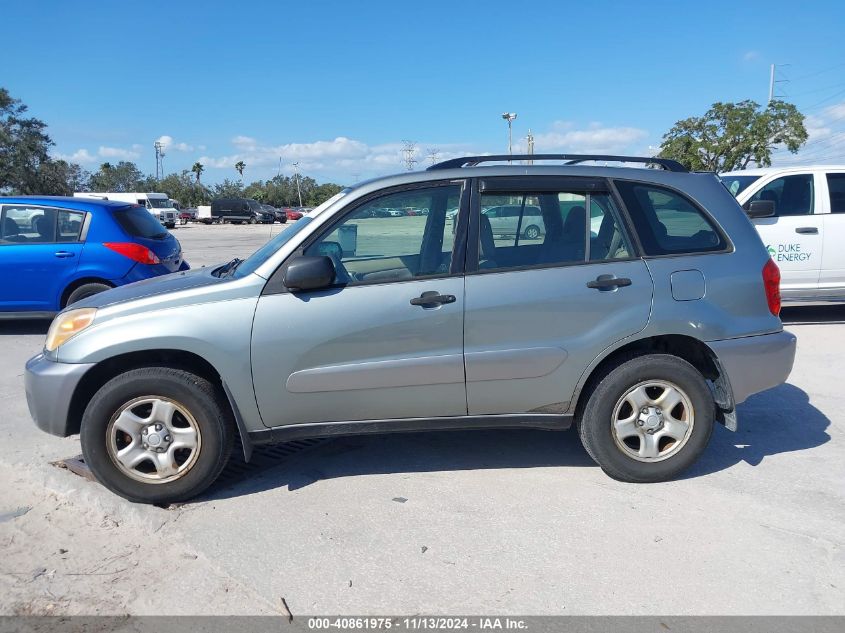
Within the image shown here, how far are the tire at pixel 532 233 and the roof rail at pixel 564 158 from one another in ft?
1.46

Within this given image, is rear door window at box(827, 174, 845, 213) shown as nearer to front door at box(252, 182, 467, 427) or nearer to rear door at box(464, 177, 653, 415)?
rear door at box(464, 177, 653, 415)

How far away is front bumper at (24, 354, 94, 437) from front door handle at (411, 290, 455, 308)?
1.80m

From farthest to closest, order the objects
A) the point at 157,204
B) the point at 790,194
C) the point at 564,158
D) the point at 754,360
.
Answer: the point at 157,204, the point at 790,194, the point at 564,158, the point at 754,360

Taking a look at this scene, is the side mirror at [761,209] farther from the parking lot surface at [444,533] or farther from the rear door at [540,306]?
the rear door at [540,306]

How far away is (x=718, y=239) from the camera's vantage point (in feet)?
13.8

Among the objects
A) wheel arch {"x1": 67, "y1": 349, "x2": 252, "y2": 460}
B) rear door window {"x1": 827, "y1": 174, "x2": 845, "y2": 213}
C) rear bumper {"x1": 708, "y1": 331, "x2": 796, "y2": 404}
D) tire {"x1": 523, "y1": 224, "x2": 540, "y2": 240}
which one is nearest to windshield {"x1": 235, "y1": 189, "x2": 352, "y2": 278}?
wheel arch {"x1": 67, "y1": 349, "x2": 252, "y2": 460}

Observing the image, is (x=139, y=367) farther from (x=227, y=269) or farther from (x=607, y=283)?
(x=607, y=283)

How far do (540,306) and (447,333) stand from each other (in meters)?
0.55

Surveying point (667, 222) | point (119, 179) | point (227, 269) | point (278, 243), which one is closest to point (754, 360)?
point (667, 222)

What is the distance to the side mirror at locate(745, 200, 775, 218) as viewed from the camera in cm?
812

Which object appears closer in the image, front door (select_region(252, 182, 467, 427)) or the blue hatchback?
front door (select_region(252, 182, 467, 427))

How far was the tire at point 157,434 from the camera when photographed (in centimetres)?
376

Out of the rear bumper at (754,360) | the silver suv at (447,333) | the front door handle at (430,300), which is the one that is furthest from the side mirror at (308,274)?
the rear bumper at (754,360)

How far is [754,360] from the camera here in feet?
13.5
